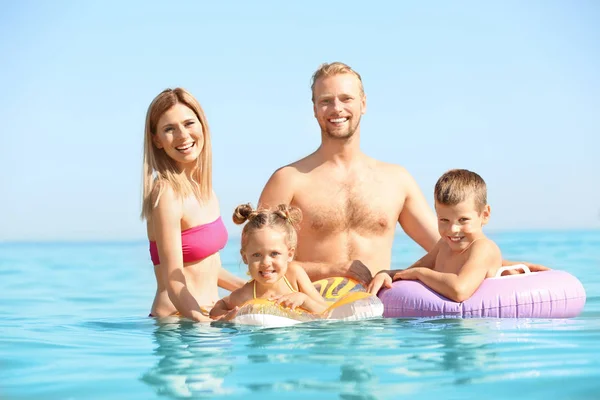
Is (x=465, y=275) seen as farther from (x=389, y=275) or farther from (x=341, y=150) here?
(x=341, y=150)

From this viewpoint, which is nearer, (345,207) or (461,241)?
(461,241)

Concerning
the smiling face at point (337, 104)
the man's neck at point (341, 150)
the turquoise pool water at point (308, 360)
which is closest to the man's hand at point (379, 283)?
the turquoise pool water at point (308, 360)

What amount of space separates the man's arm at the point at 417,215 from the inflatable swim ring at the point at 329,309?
89cm

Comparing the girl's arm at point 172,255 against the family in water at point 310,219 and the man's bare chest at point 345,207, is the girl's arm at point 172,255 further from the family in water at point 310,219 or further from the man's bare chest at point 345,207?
the man's bare chest at point 345,207

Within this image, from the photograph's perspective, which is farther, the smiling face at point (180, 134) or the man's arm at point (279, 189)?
the man's arm at point (279, 189)

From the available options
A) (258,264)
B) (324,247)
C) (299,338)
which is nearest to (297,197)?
(324,247)

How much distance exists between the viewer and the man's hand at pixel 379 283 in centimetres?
593

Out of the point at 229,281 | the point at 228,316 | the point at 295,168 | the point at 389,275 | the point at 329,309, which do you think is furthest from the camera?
the point at 295,168

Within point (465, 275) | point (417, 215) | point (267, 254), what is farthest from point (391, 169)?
point (267, 254)

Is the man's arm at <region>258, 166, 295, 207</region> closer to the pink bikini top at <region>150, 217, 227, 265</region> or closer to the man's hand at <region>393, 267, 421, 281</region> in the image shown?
the pink bikini top at <region>150, 217, 227, 265</region>

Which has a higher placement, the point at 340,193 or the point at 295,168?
the point at 295,168

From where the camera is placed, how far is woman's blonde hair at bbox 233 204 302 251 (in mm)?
5438

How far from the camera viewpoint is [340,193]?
648 cm

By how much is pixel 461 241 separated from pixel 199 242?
1840 millimetres
